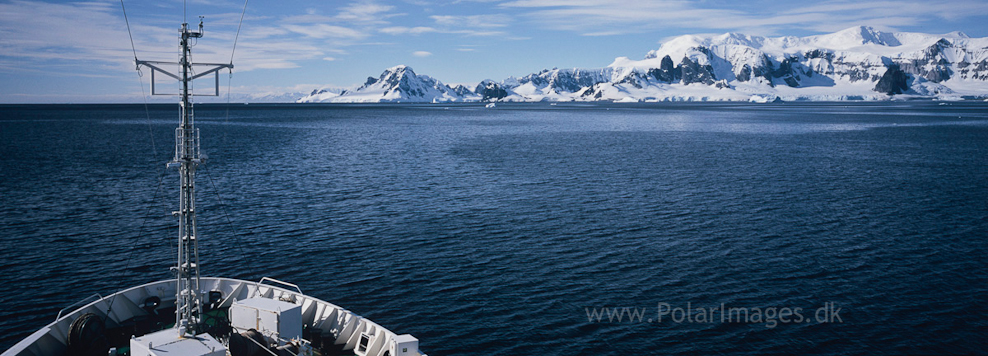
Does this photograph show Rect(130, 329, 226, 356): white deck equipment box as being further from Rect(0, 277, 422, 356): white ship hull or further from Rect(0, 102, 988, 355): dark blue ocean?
Rect(0, 102, 988, 355): dark blue ocean

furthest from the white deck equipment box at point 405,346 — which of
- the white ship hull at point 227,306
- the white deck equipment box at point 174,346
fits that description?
the white deck equipment box at point 174,346

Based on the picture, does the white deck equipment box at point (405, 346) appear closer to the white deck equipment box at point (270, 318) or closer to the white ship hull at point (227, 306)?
the white ship hull at point (227, 306)

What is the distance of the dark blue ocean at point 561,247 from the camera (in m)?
36.4

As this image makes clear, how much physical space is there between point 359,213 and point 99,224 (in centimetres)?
2292

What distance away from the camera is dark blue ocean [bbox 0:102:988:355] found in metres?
36.4

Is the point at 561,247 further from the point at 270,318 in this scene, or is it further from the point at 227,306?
the point at 270,318

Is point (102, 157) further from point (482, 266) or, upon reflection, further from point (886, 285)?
Answer: point (886, 285)

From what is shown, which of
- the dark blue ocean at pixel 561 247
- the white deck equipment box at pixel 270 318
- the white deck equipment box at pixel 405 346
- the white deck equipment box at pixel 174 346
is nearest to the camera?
the white deck equipment box at pixel 174 346

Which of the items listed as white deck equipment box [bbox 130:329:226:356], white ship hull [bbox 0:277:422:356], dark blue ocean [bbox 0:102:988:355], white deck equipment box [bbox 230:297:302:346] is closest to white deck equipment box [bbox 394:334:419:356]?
white ship hull [bbox 0:277:422:356]

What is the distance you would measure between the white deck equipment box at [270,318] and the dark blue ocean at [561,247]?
25.2 feet

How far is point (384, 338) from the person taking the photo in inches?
1124

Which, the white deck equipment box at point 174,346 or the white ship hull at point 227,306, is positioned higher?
the white deck equipment box at point 174,346

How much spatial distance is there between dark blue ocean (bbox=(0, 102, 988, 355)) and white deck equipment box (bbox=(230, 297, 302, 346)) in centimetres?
769

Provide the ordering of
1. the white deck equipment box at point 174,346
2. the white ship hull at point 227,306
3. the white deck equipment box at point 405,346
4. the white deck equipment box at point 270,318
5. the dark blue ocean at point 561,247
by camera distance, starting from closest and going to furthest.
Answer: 1. the white deck equipment box at point 174,346
2. the white deck equipment box at point 405,346
3. the white ship hull at point 227,306
4. the white deck equipment box at point 270,318
5. the dark blue ocean at point 561,247
